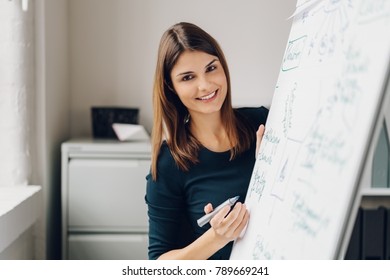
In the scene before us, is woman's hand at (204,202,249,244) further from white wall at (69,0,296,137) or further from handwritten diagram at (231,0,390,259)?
white wall at (69,0,296,137)

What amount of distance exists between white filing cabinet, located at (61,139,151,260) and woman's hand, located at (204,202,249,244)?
30.6 inches

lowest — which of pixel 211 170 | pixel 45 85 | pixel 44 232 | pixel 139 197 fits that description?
pixel 44 232

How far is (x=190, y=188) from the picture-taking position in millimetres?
1071

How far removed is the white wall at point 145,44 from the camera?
62.7 inches

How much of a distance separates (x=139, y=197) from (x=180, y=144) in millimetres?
632

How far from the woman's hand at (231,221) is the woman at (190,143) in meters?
0.13

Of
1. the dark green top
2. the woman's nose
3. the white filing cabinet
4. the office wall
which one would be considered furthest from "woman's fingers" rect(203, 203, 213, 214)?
the office wall

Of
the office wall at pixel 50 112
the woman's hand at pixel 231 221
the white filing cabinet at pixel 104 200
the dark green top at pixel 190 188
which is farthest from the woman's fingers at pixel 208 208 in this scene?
the office wall at pixel 50 112

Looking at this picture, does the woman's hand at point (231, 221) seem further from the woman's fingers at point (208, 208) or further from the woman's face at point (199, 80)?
the woman's face at point (199, 80)

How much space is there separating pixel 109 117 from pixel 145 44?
0.99 ft

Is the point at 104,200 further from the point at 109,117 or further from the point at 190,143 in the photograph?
the point at 190,143
